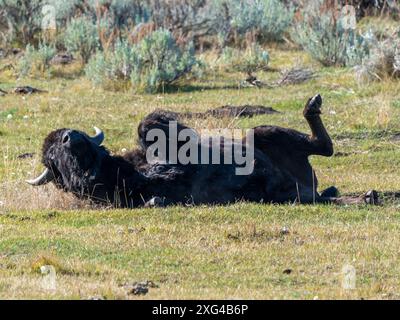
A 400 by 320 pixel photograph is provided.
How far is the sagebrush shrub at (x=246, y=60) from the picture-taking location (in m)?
22.0

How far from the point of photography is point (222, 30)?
2592 centimetres

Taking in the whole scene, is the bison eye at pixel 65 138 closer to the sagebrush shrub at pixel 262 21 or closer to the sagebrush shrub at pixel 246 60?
the sagebrush shrub at pixel 246 60

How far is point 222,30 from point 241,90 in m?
5.89

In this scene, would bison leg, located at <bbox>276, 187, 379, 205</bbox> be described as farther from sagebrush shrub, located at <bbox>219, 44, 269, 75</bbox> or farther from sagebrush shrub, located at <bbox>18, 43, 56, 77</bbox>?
sagebrush shrub, located at <bbox>18, 43, 56, 77</bbox>

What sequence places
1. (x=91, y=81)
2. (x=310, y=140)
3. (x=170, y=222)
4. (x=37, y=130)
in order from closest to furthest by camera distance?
1. (x=170, y=222)
2. (x=310, y=140)
3. (x=37, y=130)
4. (x=91, y=81)

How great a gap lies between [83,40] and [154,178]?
42.7 ft

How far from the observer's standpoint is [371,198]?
1116 centimetres

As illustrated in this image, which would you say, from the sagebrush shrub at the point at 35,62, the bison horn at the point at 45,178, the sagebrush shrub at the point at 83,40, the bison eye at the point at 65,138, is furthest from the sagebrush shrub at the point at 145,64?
the bison eye at the point at 65,138

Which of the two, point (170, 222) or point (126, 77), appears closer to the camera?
point (170, 222)

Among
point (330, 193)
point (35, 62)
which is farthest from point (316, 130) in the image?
point (35, 62)

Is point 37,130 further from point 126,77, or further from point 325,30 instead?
point 325,30

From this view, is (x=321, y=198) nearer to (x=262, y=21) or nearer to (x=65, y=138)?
(x=65, y=138)

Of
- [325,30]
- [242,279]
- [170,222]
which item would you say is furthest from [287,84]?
[242,279]
